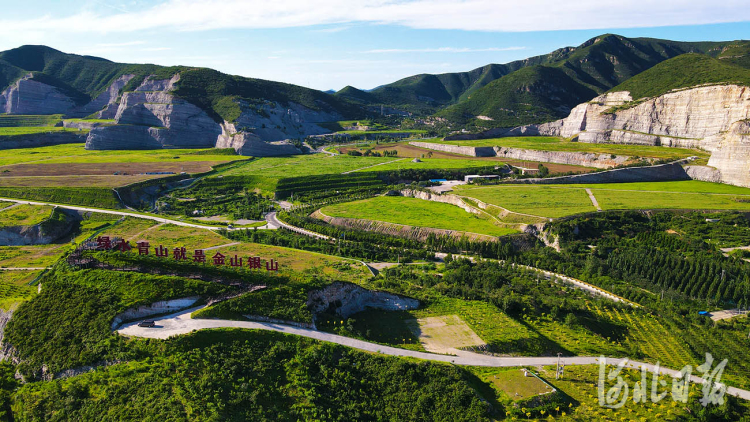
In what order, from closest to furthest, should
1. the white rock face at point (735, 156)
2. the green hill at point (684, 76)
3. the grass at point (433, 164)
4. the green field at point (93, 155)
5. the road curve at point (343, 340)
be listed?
the road curve at point (343, 340), the white rock face at point (735, 156), the green hill at point (684, 76), the green field at point (93, 155), the grass at point (433, 164)

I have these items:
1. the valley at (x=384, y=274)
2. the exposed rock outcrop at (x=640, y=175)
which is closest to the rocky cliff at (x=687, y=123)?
the valley at (x=384, y=274)

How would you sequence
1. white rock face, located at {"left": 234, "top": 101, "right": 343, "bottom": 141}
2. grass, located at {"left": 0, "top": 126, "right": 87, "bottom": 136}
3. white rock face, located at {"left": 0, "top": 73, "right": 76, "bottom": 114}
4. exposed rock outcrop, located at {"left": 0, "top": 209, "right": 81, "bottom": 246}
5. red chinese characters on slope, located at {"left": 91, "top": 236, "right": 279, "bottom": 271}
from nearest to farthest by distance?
red chinese characters on slope, located at {"left": 91, "top": 236, "right": 279, "bottom": 271}
exposed rock outcrop, located at {"left": 0, "top": 209, "right": 81, "bottom": 246}
grass, located at {"left": 0, "top": 126, "right": 87, "bottom": 136}
white rock face, located at {"left": 234, "top": 101, "right": 343, "bottom": 141}
white rock face, located at {"left": 0, "top": 73, "right": 76, "bottom": 114}

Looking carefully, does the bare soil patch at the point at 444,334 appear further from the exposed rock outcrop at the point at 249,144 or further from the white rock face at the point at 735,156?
the exposed rock outcrop at the point at 249,144

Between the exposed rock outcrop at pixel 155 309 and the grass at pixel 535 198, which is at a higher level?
the grass at pixel 535 198

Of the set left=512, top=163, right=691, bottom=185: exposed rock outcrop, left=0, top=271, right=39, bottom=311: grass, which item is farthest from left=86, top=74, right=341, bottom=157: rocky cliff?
left=0, top=271, right=39, bottom=311: grass

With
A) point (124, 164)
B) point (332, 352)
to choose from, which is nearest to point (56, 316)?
point (332, 352)

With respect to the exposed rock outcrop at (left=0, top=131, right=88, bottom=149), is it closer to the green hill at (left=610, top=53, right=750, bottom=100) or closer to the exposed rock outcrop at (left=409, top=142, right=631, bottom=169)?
the exposed rock outcrop at (left=409, top=142, right=631, bottom=169)

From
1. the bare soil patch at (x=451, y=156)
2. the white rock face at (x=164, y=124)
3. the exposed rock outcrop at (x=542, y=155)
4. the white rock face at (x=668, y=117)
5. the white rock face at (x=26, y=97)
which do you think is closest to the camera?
the white rock face at (x=668, y=117)
